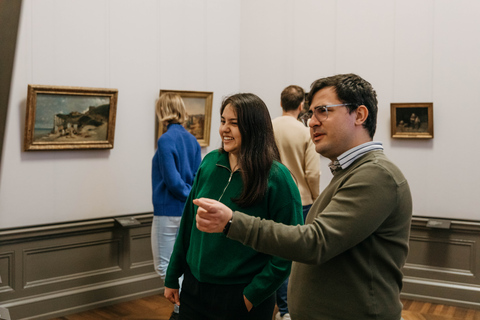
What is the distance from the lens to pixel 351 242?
1875 mm

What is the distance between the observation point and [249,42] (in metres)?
7.47

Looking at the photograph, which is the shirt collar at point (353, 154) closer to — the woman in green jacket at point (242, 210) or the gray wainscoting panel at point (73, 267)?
the woman in green jacket at point (242, 210)

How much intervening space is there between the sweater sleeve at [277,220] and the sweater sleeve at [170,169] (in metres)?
2.34

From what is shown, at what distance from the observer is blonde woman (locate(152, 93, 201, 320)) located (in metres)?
5.03

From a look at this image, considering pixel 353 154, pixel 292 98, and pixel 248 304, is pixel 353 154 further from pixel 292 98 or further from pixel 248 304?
pixel 292 98

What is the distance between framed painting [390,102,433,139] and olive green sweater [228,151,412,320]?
14.4ft

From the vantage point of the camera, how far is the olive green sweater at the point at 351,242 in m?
1.86

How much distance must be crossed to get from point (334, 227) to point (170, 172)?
331 cm

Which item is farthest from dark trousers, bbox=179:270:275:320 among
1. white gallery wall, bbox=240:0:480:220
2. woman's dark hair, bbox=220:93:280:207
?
white gallery wall, bbox=240:0:480:220

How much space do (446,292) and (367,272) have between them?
4.68 meters

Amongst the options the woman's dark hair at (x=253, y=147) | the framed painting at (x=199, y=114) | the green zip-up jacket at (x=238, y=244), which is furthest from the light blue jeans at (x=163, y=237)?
the woman's dark hair at (x=253, y=147)

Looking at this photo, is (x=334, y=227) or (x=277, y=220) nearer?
(x=334, y=227)

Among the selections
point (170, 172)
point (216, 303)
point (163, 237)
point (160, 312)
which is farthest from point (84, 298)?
point (216, 303)

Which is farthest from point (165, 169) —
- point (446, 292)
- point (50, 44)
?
point (446, 292)
